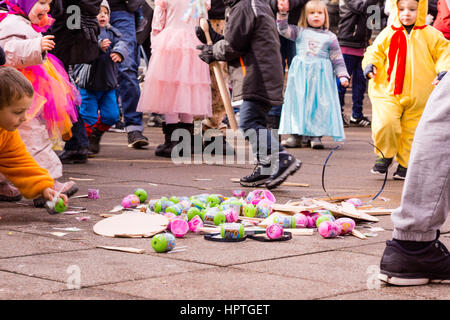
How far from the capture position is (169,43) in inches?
320

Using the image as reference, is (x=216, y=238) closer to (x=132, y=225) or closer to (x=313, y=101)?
(x=132, y=225)

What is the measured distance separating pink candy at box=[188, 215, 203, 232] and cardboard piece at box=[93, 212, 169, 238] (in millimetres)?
129

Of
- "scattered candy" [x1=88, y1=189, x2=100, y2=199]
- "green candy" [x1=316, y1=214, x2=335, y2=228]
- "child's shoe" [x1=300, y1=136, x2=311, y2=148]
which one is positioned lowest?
"child's shoe" [x1=300, y1=136, x2=311, y2=148]

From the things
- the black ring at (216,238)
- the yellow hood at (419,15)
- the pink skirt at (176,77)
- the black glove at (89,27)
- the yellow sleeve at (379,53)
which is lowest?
the black ring at (216,238)

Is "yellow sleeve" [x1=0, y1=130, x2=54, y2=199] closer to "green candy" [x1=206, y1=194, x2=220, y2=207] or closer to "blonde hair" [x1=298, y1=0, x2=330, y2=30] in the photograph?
"green candy" [x1=206, y1=194, x2=220, y2=207]

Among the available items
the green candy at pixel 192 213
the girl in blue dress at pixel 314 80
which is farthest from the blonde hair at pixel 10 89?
the girl in blue dress at pixel 314 80

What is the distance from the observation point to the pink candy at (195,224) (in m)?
4.48

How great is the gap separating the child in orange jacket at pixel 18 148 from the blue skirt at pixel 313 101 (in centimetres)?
487

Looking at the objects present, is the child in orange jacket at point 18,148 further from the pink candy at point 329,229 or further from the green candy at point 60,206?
the pink candy at point 329,229

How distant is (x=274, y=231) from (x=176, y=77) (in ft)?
13.6

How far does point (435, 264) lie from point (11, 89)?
8.25 ft

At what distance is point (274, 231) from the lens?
427cm

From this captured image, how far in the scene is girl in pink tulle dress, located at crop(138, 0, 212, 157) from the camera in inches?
320

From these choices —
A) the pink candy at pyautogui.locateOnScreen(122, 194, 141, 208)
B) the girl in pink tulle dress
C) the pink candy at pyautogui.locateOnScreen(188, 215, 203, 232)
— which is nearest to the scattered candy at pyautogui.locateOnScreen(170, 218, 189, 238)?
the pink candy at pyautogui.locateOnScreen(188, 215, 203, 232)
